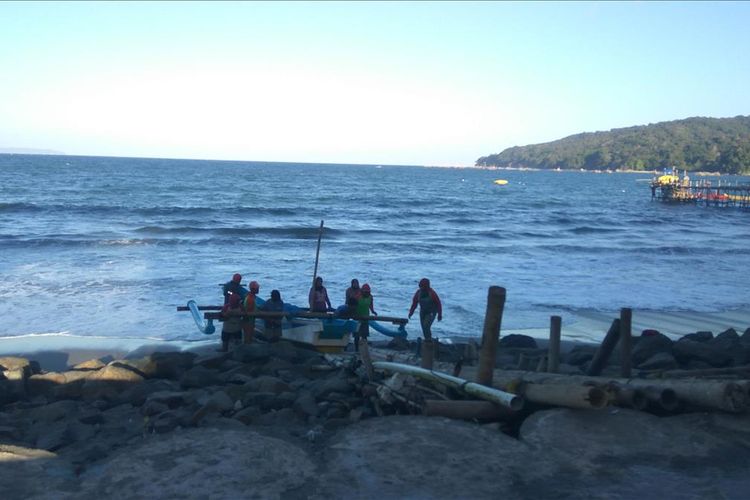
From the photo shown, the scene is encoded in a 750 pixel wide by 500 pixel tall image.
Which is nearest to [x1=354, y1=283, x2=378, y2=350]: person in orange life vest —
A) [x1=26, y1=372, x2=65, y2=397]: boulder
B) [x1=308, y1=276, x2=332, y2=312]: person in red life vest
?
[x1=308, y1=276, x2=332, y2=312]: person in red life vest

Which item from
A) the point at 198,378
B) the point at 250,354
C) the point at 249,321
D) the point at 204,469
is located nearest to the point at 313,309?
the point at 249,321

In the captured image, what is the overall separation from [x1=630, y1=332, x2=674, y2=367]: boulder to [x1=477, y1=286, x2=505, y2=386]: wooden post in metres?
4.27

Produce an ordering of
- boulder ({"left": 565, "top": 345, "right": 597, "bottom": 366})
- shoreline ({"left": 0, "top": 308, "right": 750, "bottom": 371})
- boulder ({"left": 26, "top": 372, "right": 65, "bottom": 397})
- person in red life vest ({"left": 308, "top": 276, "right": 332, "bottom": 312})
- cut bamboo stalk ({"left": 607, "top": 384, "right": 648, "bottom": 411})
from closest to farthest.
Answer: cut bamboo stalk ({"left": 607, "top": 384, "right": 648, "bottom": 411}) → boulder ({"left": 26, "top": 372, "right": 65, "bottom": 397}) → boulder ({"left": 565, "top": 345, "right": 597, "bottom": 366}) → shoreline ({"left": 0, "top": 308, "right": 750, "bottom": 371}) → person in red life vest ({"left": 308, "top": 276, "right": 332, "bottom": 312})

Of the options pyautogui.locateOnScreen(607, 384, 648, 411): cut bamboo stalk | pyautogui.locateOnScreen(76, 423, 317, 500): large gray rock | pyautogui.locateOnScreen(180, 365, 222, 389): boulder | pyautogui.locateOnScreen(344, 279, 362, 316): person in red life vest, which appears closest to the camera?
pyautogui.locateOnScreen(76, 423, 317, 500): large gray rock

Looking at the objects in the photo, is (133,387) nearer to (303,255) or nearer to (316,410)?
(316,410)

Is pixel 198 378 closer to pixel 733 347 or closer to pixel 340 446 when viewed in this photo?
pixel 340 446

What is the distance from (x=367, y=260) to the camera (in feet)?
89.9

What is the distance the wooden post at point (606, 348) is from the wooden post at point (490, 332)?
2040mm

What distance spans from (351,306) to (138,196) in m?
47.9

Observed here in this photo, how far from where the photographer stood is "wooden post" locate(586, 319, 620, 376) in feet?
30.1

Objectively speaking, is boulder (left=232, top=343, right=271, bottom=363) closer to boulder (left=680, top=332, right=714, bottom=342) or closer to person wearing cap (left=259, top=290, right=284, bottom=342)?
person wearing cap (left=259, top=290, right=284, bottom=342)

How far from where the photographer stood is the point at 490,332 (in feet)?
25.7

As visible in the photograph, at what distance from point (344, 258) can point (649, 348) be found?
1706cm

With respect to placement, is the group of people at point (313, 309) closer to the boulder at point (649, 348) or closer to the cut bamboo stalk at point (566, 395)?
the boulder at point (649, 348)
